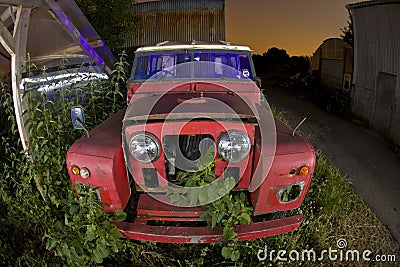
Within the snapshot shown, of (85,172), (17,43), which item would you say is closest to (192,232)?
(85,172)

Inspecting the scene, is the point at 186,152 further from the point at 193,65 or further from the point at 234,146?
the point at 193,65

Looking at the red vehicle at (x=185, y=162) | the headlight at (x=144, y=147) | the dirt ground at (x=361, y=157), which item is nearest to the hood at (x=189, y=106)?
the red vehicle at (x=185, y=162)

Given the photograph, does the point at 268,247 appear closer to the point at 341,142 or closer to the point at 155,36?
the point at 341,142

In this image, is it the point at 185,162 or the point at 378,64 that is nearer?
the point at 185,162

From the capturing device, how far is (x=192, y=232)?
3.78 m

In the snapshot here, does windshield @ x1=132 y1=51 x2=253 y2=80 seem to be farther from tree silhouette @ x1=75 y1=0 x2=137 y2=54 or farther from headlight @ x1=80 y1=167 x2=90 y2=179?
tree silhouette @ x1=75 y1=0 x2=137 y2=54

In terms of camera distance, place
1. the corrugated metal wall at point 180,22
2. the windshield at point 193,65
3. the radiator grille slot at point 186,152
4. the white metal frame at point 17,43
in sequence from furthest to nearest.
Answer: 1. the corrugated metal wall at point 180,22
2. the windshield at point 193,65
3. the white metal frame at point 17,43
4. the radiator grille slot at point 186,152

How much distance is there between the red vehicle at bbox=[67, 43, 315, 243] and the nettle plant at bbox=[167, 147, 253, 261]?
10 centimetres

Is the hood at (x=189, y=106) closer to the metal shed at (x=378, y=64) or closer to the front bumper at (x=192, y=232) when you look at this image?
the front bumper at (x=192, y=232)

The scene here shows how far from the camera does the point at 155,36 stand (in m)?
17.1

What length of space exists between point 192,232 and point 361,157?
18.5 feet

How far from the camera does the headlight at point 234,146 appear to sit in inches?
156

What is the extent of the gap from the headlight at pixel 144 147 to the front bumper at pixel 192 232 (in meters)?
0.69

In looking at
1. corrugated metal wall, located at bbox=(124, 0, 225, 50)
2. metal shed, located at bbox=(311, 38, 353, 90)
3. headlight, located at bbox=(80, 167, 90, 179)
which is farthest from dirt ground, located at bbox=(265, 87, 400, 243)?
corrugated metal wall, located at bbox=(124, 0, 225, 50)
